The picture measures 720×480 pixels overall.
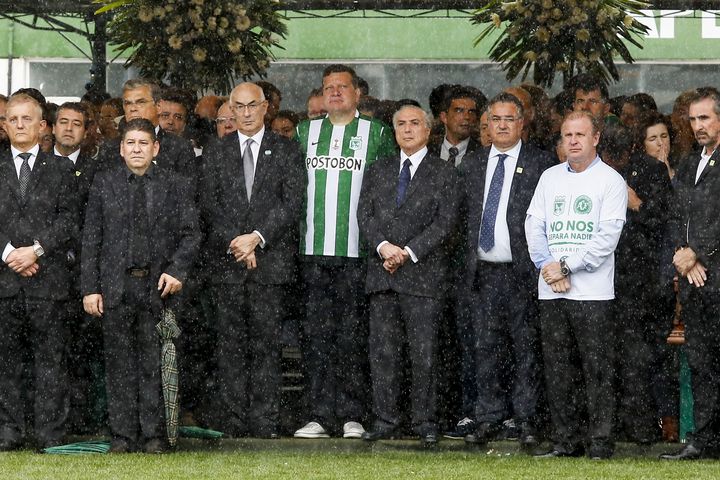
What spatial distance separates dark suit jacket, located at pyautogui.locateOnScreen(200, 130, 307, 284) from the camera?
9375mm

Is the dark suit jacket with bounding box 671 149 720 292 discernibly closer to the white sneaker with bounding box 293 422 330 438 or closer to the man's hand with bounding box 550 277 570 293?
the man's hand with bounding box 550 277 570 293

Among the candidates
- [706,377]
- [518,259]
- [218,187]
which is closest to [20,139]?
[218,187]

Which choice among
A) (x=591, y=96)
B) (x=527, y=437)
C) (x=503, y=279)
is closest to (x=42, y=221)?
(x=503, y=279)

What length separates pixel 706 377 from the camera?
8688 mm

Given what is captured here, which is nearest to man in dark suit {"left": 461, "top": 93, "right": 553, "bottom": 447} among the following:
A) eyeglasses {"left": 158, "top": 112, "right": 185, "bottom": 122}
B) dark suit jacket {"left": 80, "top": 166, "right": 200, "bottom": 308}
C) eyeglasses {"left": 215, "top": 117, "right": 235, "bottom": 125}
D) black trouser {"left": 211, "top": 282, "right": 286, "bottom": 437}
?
black trouser {"left": 211, "top": 282, "right": 286, "bottom": 437}

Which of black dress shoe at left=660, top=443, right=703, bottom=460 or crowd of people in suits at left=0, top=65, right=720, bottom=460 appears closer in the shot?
black dress shoe at left=660, top=443, right=703, bottom=460

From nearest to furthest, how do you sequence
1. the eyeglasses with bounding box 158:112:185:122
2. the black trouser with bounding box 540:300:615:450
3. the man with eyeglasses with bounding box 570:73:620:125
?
1. the black trouser with bounding box 540:300:615:450
2. the man with eyeglasses with bounding box 570:73:620:125
3. the eyeglasses with bounding box 158:112:185:122

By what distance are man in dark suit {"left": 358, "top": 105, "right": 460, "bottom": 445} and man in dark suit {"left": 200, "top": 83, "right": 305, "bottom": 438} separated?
552 mm

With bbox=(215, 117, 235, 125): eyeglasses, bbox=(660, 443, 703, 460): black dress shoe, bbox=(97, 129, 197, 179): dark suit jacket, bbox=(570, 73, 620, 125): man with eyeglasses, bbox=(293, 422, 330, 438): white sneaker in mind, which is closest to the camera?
bbox=(660, 443, 703, 460): black dress shoe

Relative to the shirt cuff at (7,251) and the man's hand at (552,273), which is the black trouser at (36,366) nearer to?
the shirt cuff at (7,251)

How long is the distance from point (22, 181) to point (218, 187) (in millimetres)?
1275

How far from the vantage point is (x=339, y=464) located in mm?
8484

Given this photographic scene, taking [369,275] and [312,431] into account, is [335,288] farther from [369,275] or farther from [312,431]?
[312,431]

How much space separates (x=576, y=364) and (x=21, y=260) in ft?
11.7
